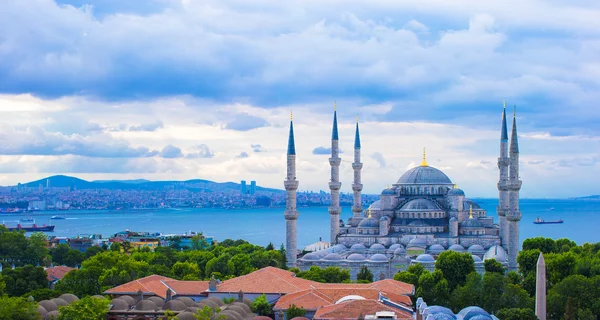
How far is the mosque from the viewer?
166 ft

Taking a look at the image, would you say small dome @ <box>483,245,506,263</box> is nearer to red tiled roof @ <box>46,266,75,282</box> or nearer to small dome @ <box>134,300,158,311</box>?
small dome @ <box>134,300,158,311</box>

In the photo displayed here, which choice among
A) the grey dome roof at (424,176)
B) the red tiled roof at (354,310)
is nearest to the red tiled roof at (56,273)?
the red tiled roof at (354,310)

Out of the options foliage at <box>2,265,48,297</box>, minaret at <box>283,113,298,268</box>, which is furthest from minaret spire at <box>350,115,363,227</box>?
foliage at <box>2,265,48,297</box>

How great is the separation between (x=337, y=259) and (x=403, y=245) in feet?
20.5

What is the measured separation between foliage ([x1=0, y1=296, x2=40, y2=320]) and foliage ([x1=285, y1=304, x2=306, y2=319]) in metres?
9.14

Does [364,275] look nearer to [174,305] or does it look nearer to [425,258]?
[425,258]

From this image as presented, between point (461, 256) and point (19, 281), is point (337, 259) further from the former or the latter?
point (19, 281)

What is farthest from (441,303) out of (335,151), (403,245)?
(335,151)

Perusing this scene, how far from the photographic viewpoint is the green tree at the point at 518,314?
3231 centimetres

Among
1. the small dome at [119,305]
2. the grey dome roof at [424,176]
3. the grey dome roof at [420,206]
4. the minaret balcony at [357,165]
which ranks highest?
the minaret balcony at [357,165]

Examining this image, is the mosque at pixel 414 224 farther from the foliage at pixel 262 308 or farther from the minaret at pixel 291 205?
the foliage at pixel 262 308

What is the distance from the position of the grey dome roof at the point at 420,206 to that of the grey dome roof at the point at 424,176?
11.3ft

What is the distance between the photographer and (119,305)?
32.2 m

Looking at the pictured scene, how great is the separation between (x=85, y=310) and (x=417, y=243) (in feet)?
96.3
